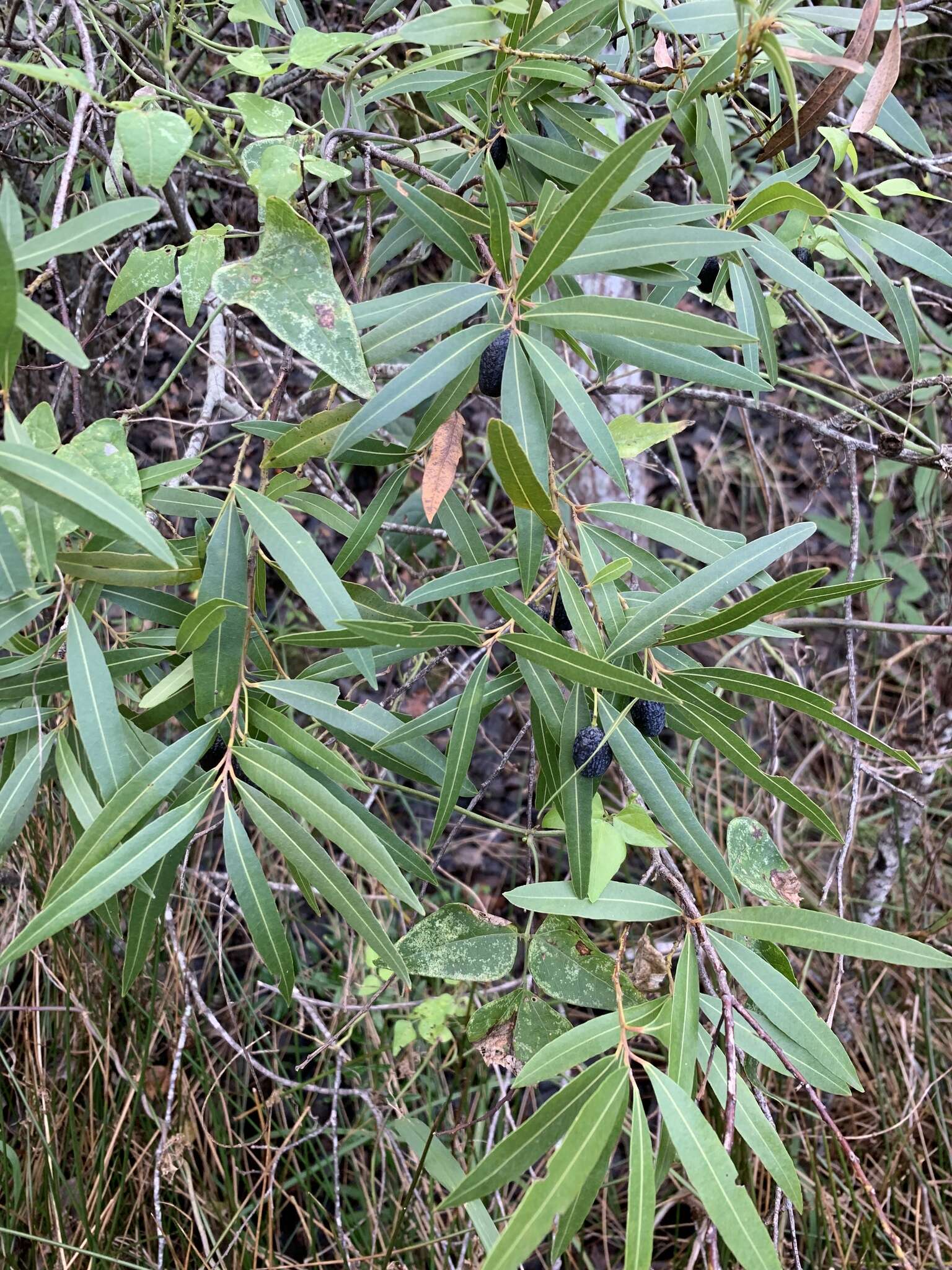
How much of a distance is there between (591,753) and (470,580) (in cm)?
18

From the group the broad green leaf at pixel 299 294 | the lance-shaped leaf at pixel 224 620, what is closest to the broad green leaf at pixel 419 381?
the broad green leaf at pixel 299 294

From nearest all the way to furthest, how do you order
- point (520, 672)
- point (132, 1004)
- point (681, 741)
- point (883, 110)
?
point (520, 672) → point (883, 110) → point (132, 1004) → point (681, 741)

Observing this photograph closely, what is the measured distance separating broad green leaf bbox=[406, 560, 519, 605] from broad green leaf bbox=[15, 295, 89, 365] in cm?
31

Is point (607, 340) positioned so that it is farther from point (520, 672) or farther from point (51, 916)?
point (51, 916)

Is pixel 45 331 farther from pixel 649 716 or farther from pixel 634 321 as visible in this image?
pixel 649 716

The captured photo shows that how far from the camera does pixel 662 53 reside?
2.98 feet

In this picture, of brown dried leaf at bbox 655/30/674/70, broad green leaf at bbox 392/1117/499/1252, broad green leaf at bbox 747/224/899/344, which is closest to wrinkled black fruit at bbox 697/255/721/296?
broad green leaf at bbox 747/224/899/344

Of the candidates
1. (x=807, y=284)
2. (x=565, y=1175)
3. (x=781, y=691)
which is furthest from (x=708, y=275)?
(x=565, y=1175)

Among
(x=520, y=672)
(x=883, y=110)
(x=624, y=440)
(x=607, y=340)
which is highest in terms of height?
(x=883, y=110)

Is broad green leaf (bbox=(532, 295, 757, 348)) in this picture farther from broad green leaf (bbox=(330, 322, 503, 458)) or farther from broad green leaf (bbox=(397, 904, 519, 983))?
broad green leaf (bbox=(397, 904, 519, 983))

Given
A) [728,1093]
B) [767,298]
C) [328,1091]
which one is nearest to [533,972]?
[728,1093]

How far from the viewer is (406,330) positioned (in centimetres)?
74

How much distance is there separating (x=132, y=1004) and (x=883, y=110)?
1.69 metres

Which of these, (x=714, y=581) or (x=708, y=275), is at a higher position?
(x=708, y=275)
